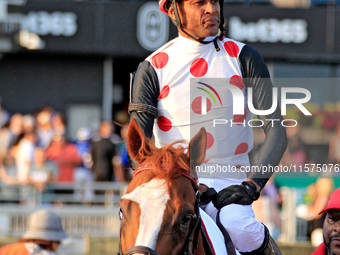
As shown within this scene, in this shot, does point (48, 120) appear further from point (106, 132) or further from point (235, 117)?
point (235, 117)

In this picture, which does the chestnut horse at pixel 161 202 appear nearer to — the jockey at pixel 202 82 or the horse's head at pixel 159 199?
the horse's head at pixel 159 199

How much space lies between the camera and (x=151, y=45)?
1376 cm

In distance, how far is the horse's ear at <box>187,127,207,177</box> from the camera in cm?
248

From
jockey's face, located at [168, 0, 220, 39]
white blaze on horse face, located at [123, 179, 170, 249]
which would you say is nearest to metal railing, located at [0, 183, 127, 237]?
jockey's face, located at [168, 0, 220, 39]

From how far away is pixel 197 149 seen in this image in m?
2.50

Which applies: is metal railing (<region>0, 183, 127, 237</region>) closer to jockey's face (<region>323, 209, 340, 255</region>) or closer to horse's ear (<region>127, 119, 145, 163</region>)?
jockey's face (<region>323, 209, 340, 255</region>)

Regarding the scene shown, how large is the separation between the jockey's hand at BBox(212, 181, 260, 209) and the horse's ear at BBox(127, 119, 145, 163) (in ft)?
1.61

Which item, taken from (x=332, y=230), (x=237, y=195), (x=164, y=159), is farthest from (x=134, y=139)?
(x=332, y=230)

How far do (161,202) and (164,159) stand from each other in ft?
0.77

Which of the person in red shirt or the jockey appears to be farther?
the person in red shirt

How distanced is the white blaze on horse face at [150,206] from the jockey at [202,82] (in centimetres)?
59

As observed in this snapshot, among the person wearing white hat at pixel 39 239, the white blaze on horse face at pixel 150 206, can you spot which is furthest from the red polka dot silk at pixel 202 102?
the person wearing white hat at pixel 39 239

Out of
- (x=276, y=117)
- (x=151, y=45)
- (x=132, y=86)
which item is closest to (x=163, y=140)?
(x=132, y=86)

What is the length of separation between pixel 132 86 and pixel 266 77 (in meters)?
0.81
